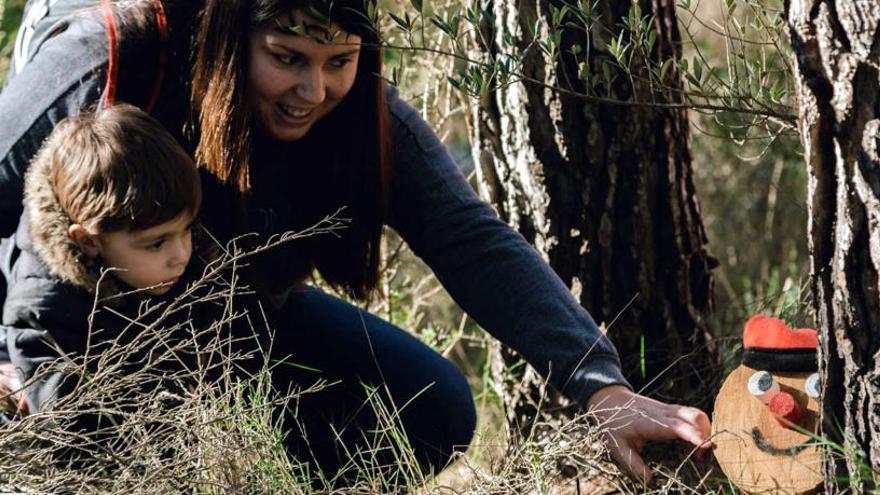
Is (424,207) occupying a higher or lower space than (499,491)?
higher

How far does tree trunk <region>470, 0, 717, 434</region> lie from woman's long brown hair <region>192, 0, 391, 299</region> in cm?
36

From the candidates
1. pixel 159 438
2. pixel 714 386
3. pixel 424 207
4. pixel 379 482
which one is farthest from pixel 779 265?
pixel 159 438

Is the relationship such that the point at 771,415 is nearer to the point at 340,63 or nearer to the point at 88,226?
the point at 340,63

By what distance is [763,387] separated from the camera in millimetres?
2156

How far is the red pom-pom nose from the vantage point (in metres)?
2.14

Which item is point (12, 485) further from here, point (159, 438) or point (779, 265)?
point (779, 265)

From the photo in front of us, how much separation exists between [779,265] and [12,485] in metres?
4.71

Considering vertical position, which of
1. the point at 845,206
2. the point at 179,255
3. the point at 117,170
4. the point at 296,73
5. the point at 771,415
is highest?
the point at 296,73

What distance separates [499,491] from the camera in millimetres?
2205

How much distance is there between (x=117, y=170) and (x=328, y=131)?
54 centimetres

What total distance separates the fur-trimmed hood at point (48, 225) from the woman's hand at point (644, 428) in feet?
3.88

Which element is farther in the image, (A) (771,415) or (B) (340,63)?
(B) (340,63)

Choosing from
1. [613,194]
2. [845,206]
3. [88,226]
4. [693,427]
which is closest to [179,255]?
[88,226]

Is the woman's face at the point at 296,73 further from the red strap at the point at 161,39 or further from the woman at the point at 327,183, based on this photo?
the red strap at the point at 161,39
